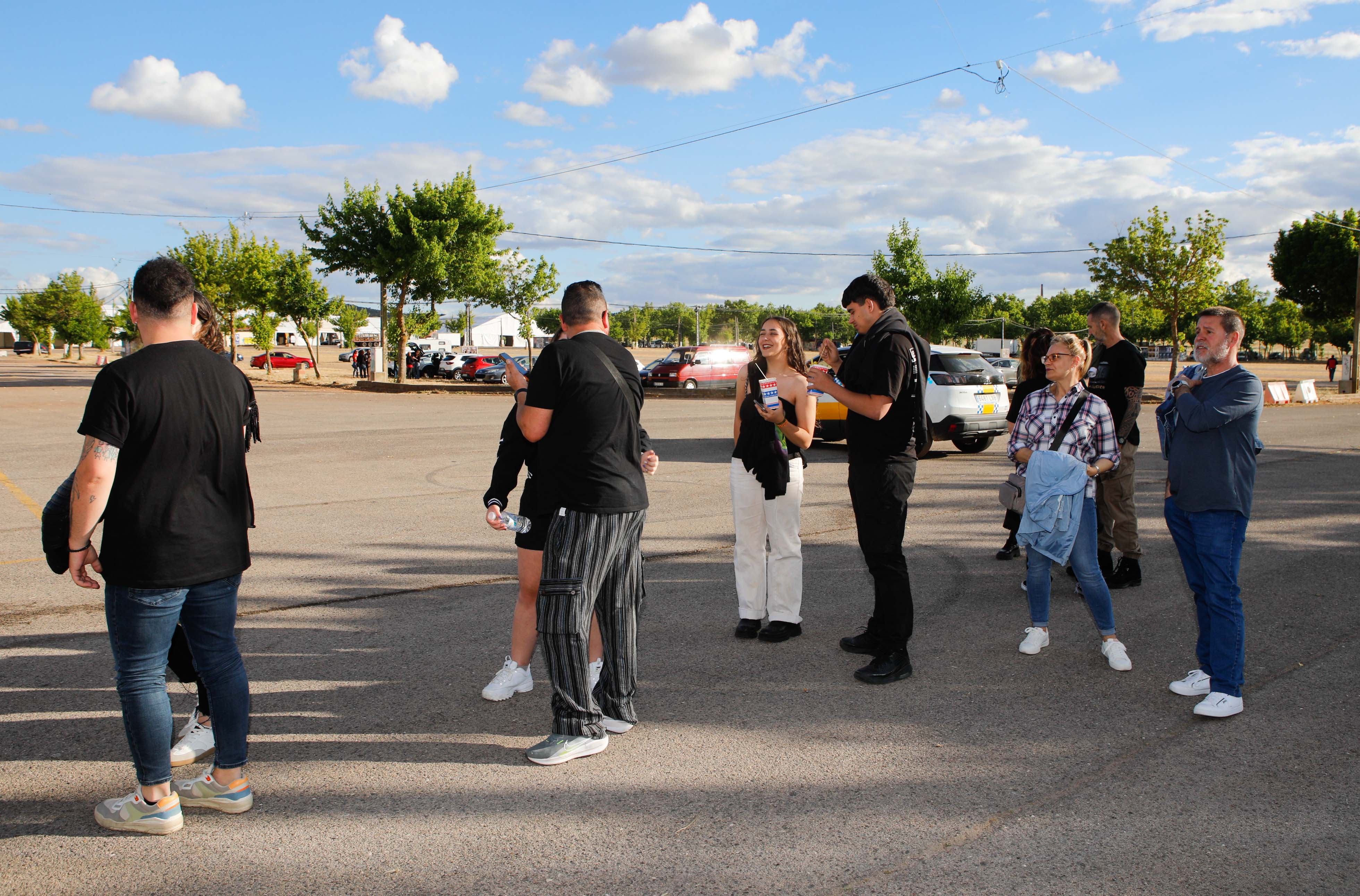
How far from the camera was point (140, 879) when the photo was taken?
2748 mm

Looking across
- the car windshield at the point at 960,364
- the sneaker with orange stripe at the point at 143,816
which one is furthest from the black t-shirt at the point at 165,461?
the car windshield at the point at 960,364

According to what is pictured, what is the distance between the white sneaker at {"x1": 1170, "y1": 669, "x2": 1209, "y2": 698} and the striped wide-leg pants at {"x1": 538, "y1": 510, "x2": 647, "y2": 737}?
256 cm

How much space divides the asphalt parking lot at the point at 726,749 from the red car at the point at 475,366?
3725 centimetres

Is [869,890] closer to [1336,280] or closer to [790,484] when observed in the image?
[790,484]

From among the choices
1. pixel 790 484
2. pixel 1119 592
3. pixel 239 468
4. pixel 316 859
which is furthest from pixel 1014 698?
pixel 239 468

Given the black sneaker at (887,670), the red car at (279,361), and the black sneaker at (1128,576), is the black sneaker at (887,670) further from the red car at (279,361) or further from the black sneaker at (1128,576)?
the red car at (279,361)

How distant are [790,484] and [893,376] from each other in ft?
3.13

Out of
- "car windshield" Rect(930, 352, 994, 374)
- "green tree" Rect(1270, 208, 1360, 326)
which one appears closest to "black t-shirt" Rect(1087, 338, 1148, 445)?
"car windshield" Rect(930, 352, 994, 374)

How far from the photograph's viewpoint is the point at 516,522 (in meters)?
3.70

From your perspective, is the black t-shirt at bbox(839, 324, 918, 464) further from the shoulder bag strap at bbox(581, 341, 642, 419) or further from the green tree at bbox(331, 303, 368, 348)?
the green tree at bbox(331, 303, 368, 348)

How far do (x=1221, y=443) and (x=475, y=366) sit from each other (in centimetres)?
4206

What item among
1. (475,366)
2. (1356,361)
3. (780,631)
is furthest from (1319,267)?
(780,631)

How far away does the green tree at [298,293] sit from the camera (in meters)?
42.2

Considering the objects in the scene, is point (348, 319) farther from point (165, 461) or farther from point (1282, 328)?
point (1282, 328)
